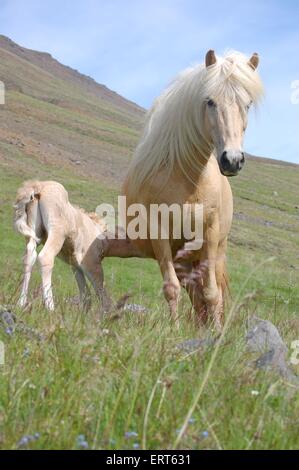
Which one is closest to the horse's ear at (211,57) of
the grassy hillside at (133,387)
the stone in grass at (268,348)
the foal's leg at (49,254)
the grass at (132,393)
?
the grassy hillside at (133,387)

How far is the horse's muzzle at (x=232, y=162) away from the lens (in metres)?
5.91

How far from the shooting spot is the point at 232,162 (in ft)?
19.4

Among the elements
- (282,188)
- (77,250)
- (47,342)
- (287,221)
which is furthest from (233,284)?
(282,188)

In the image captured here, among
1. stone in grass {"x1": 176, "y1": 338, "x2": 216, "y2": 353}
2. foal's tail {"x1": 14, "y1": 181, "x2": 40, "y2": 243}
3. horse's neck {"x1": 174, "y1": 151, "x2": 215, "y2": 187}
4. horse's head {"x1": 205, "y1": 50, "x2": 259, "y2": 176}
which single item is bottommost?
stone in grass {"x1": 176, "y1": 338, "x2": 216, "y2": 353}

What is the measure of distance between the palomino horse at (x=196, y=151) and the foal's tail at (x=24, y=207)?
7.88 ft

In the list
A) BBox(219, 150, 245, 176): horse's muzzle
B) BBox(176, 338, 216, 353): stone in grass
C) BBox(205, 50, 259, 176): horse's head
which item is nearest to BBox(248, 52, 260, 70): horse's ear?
BBox(205, 50, 259, 176): horse's head

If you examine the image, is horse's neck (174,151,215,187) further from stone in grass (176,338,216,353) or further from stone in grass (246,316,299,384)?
stone in grass (176,338,216,353)

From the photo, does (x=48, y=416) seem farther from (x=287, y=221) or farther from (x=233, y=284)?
(x=287, y=221)

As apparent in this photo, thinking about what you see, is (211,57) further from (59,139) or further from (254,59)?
(59,139)

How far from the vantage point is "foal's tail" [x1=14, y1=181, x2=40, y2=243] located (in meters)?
9.52

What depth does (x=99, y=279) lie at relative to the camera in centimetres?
899

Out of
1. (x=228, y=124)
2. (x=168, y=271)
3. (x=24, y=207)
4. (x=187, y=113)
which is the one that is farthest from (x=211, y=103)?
(x=24, y=207)

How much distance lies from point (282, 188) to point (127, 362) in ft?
239

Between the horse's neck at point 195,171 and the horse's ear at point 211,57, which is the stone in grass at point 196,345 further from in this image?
the horse's ear at point 211,57
